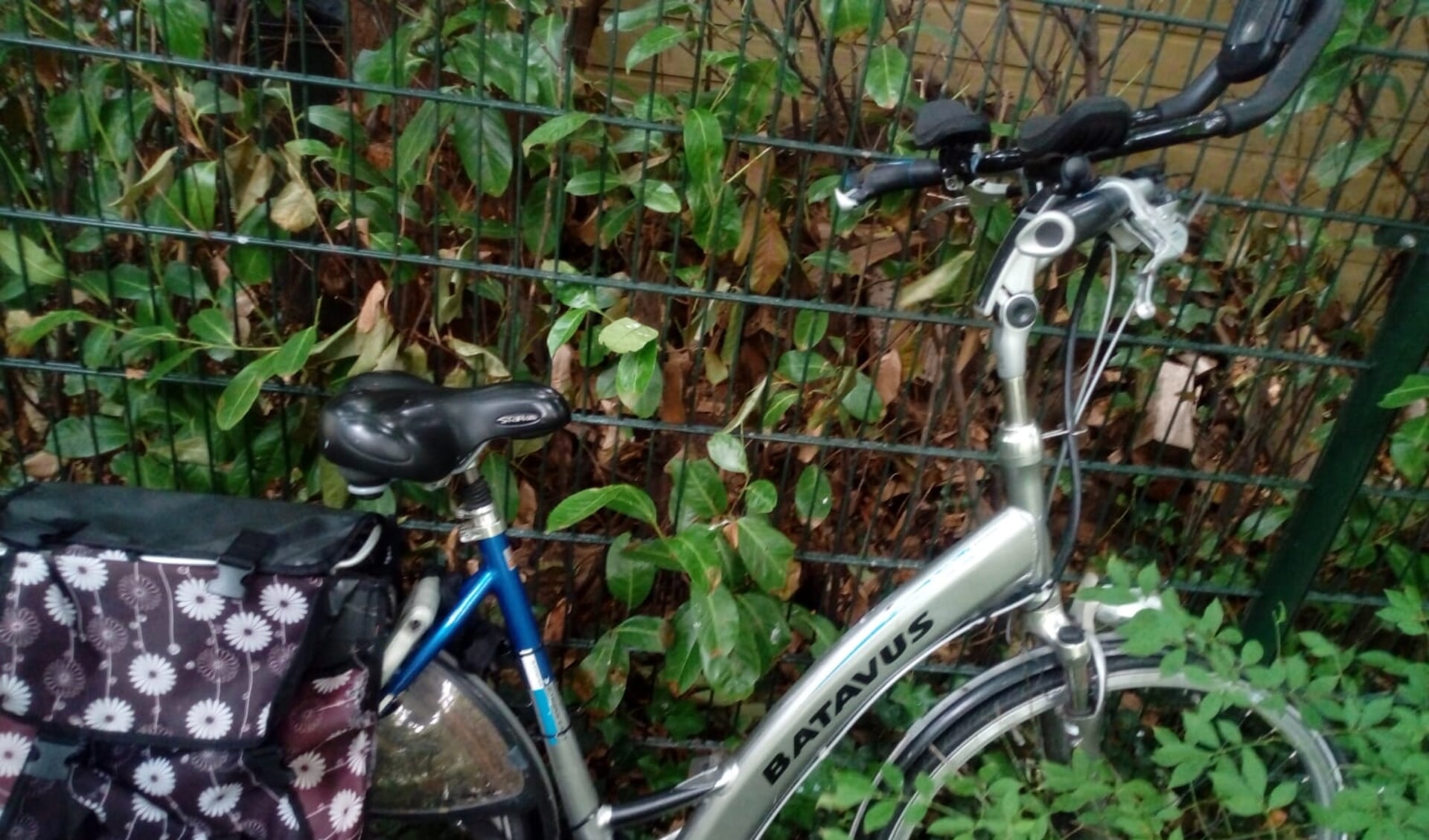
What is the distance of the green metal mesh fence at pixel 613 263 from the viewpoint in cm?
147

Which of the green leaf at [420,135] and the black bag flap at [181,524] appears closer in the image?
the black bag flap at [181,524]

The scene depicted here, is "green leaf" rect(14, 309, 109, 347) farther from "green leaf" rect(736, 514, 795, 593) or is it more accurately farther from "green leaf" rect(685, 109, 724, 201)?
"green leaf" rect(736, 514, 795, 593)

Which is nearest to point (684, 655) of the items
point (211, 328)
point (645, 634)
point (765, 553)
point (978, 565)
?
point (645, 634)

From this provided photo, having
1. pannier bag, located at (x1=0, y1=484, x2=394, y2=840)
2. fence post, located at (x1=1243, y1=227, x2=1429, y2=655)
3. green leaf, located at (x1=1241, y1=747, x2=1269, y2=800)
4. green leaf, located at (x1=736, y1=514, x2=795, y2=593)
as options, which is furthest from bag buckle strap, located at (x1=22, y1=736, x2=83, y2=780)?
fence post, located at (x1=1243, y1=227, x2=1429, y2=655)

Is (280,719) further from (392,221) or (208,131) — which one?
(208,131)

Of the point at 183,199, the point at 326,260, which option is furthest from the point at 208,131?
the point at 326,260

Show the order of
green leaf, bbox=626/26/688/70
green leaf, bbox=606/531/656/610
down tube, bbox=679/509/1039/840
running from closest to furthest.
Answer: down tube, bbox=679/509/1039/840, green leaf, bbox=626/26/688/70, green leaf, bbox=606/531/656/610

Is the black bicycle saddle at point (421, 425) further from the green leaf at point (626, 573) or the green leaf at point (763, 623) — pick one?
the green leaf at point (763, 623)

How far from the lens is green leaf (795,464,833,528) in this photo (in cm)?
168

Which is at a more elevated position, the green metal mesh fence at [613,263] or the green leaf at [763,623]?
the green metal mesh fence at [613,263]

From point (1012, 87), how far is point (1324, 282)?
0.67 metres

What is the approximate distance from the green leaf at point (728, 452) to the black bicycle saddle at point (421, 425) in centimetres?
34

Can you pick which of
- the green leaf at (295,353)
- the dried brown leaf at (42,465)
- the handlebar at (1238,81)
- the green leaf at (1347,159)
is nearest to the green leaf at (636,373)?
the green leaf at (295,353)

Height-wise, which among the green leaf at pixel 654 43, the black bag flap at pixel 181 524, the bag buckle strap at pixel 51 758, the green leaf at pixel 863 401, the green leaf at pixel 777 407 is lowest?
the bag buckle strap at pixel 51 758
